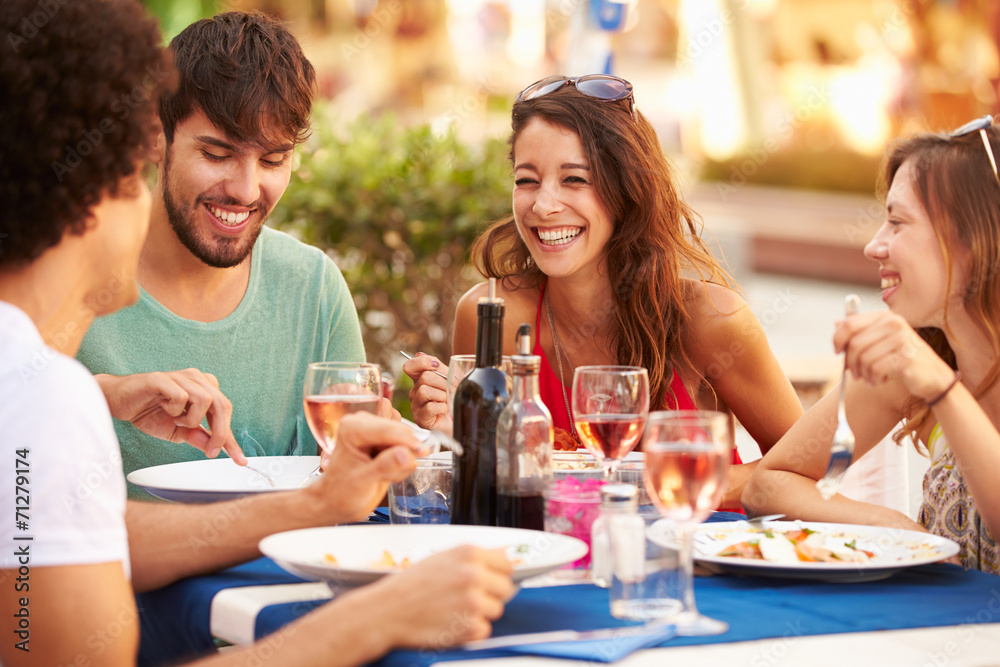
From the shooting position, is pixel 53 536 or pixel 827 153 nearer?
pixel 53 536

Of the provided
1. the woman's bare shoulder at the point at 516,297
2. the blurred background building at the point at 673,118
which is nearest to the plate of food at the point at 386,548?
the blurred background building at the point at 673,118

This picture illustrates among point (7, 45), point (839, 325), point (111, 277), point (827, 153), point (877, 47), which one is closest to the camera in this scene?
point (7, 45)

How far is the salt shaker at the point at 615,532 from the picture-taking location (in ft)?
4.72

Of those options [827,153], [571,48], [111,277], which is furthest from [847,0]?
[111,277]

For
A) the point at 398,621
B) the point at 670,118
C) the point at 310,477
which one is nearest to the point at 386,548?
the point at 398,621

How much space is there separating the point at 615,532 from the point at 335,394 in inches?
22.9

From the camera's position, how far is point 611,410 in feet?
6.08

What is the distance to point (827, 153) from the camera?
18391 millimetres

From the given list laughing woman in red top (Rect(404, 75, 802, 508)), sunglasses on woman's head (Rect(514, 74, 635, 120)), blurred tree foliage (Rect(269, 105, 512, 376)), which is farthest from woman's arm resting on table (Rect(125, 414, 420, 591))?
blurred tree foliage (Rect(269, 105, 512, 376))

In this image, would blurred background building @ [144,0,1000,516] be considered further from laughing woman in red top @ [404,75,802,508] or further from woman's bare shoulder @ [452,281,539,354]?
woman's bare shoulder @ [452,281,539,354]

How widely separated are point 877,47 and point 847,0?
1.79 metres

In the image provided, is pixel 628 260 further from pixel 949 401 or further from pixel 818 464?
pixel 949 401

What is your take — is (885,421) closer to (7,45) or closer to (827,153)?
(7,45)

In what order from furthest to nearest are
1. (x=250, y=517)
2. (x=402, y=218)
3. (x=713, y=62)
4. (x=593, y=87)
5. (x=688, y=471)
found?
(x=713, y=62) < (x=402, y=218) < (x=593, y=87) < (x=250, y=517) < (x=688, y=471)
